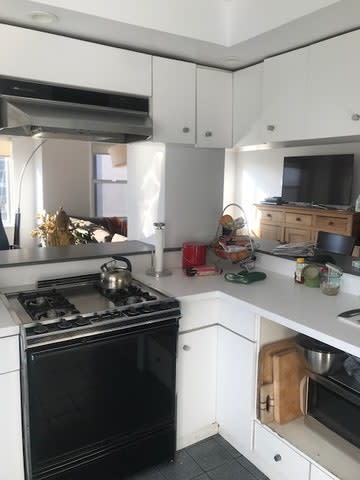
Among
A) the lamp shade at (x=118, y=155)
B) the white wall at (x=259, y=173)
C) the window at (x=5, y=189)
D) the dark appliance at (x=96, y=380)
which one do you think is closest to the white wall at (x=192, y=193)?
the dark appliance at (x=96, y=380)

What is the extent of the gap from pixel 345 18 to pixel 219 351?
1662 millimetres

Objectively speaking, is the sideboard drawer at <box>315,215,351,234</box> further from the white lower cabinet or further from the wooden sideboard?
the white lower cabinet

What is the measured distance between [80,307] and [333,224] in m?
3.71

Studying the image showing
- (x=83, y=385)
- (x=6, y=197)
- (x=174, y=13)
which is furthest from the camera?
(x=6, y=197)

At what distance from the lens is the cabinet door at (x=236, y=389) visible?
195 centimetres

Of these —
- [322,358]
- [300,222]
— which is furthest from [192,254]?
[300,222]

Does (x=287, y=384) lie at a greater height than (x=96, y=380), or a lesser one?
lesser

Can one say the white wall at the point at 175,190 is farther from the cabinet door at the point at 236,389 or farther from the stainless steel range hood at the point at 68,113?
the cabinet door at the point at 236,389

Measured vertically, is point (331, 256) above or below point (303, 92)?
below

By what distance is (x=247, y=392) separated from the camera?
6.46 ft

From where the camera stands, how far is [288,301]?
75.2 inches

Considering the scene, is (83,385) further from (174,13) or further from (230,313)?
(174,13)

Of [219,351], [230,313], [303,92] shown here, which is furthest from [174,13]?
[219,351]

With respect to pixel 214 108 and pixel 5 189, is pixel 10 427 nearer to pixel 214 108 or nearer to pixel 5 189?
pixel 214 108
